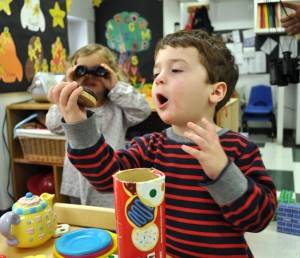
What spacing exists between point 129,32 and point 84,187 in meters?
2.95

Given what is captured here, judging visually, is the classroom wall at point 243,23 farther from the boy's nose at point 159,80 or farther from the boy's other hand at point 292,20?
the boy's nose at point 159,80

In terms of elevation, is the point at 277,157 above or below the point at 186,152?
below

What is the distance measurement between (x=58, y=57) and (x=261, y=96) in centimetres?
285

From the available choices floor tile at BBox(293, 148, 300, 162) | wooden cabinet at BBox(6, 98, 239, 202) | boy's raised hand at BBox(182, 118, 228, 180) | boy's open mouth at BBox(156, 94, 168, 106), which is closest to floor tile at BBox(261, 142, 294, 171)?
floor tile at BBox(293, 148, 300, 162)

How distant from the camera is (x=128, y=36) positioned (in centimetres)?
399

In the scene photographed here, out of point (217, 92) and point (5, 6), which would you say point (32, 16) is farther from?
point (217, 92)

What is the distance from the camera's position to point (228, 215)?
19.4 inches

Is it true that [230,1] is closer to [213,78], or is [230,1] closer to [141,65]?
[141,65]

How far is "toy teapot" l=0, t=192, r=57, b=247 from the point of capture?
55 cm

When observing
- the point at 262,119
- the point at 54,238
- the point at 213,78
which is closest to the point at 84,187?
the point at 54,238

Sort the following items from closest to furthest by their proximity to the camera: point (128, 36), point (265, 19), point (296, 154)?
point (296, 154) → point (265, 19) → point (128, 36)

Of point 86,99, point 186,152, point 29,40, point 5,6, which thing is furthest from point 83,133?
point 29,40

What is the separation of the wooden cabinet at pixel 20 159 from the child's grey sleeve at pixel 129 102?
769 mm

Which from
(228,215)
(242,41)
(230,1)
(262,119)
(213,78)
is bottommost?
(262,119)
